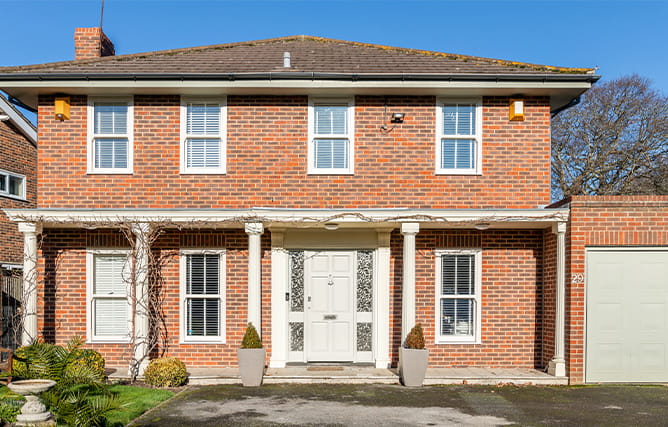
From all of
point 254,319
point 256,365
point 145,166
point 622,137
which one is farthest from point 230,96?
point 622,137

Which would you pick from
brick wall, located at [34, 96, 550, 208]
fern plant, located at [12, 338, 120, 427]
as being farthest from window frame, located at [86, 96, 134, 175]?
fern plant, located at [12, 338, 120, 427]

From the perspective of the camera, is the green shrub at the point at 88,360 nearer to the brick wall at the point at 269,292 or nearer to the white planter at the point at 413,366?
the brick wall at the point at 269,292

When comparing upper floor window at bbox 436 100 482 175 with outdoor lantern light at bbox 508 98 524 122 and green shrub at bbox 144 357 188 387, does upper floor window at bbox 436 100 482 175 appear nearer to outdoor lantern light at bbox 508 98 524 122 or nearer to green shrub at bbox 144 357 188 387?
outdoor lantern light at bbox 508 98 524 122

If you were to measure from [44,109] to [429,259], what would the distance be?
A: 7.67m

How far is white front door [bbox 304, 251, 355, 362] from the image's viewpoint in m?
11.3

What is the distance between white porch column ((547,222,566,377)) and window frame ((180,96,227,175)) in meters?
6.04

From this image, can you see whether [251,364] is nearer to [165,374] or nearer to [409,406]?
[165,374]

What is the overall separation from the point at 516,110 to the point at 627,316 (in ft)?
13.3

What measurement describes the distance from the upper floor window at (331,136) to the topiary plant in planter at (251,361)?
3.33m

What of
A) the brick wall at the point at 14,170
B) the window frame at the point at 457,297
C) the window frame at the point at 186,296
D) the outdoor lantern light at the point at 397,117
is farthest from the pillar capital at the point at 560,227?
the brick wall at the point at 14,170

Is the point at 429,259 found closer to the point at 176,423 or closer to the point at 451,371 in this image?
the point at 451,371

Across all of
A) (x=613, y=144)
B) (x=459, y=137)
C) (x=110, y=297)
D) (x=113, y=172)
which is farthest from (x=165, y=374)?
(x=613, y=144)

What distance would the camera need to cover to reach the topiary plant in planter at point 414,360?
9789mm

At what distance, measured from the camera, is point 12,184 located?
16.2 m
